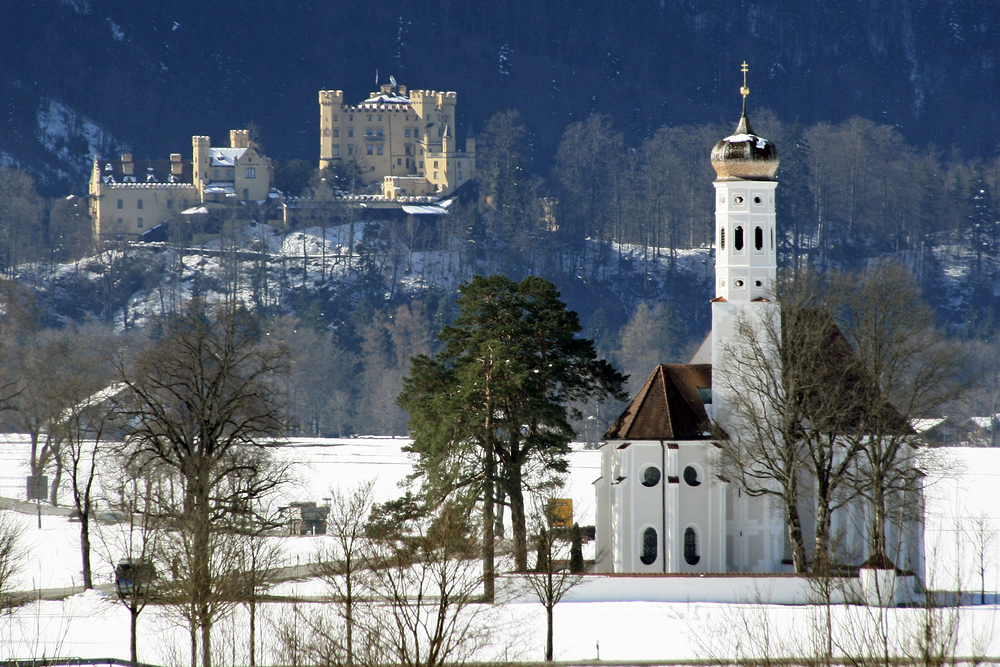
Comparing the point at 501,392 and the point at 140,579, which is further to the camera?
the point at 501,392

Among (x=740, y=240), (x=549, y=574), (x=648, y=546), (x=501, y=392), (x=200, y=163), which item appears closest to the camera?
(x=549, y=574)

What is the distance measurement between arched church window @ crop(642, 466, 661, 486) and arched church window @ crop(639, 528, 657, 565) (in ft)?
4.47

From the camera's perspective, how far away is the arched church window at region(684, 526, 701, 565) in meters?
47.5

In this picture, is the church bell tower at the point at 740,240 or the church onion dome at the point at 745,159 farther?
the church onion dome at the point at 745,159

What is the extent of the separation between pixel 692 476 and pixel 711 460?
4.16 feet

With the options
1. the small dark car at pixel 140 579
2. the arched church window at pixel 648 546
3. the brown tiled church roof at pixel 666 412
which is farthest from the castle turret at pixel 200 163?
the small dark car at pixel 140 579

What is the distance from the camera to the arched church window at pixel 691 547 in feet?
156

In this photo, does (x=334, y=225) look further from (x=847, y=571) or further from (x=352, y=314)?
(x=847, y=571)

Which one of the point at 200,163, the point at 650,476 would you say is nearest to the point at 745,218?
the point at 650,476

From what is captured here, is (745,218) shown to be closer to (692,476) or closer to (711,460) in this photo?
(711,460)

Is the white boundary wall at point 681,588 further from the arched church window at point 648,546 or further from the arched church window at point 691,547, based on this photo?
the arched church window at point 691,547

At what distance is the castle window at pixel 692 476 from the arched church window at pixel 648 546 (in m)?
1.75

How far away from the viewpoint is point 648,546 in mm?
47688

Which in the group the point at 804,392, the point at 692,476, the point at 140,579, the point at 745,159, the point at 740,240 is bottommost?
the point at 140,579
